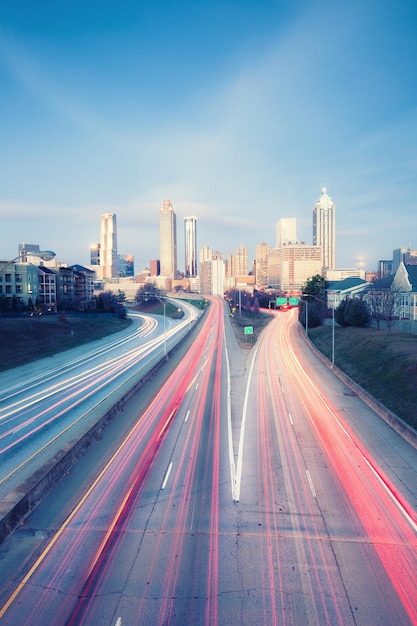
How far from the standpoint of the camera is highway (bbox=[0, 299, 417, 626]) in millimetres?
10273

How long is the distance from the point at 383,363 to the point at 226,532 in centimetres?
2823

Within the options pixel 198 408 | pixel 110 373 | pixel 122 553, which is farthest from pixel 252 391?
pixel 122 553

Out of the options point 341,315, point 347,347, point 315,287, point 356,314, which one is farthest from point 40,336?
point 315,287

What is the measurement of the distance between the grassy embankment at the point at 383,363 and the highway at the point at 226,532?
14.3 feet

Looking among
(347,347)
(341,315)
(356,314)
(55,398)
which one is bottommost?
(55,398)

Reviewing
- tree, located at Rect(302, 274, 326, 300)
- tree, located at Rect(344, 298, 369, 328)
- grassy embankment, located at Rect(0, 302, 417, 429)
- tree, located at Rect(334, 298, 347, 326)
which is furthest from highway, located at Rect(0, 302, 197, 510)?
tree, located at Rect(302, 274, 326, 300)

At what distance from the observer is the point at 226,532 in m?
13.4

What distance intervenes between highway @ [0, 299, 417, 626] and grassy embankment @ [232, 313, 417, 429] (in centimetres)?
435

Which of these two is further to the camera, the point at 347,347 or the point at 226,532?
the point at 347,347

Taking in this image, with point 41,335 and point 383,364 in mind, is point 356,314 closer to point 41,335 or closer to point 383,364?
point 383,364

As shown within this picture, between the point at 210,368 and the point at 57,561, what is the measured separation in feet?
104

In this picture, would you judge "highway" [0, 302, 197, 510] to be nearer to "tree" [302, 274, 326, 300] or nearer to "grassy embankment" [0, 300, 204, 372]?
"grassy embankment" [0, 300, 204, 372]

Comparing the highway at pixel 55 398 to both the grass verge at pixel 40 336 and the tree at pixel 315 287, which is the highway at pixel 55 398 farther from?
the tree at pixel 315 287

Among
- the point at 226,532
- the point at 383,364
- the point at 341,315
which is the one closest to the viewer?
the point at 226,532
